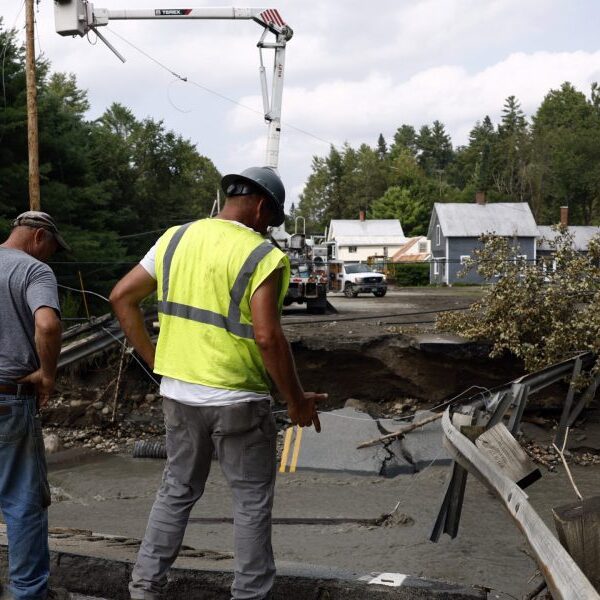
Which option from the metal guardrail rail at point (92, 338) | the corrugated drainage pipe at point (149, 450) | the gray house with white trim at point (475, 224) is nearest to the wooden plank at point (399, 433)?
the corrugated drainage pipe at point (149, 450)

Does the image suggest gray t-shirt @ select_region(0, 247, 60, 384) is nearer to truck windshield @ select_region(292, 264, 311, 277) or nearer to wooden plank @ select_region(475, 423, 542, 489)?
wooden plank @ select_region(475, 423, 542, 489)

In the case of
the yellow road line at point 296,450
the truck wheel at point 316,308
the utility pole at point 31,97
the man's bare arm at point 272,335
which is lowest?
the yellow road line at point 296,450

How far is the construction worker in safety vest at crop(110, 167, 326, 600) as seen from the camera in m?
3.29

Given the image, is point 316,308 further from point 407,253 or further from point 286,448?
point 407,253

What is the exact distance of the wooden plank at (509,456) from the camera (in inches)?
144

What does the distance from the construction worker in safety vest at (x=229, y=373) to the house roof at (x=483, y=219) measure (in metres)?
54.9

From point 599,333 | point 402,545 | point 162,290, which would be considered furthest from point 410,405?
point 162,290

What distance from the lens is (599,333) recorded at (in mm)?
11984

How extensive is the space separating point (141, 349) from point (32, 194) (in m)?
16.8

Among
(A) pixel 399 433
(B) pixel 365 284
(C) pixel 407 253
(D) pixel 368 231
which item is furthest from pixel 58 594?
(D) pixel 368 231

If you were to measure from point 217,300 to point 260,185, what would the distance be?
0.53 m

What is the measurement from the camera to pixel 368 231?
242 feet

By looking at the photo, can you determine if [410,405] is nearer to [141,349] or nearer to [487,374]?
[487,374]

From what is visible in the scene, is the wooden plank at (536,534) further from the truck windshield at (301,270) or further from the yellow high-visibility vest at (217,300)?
the truck windshield at (301,270)
